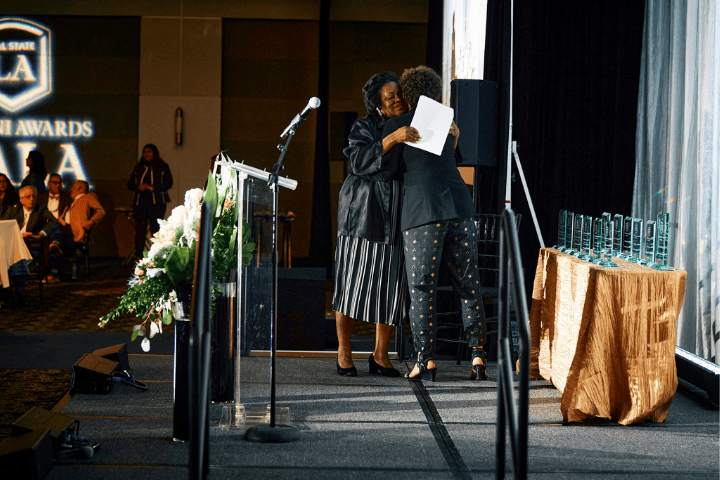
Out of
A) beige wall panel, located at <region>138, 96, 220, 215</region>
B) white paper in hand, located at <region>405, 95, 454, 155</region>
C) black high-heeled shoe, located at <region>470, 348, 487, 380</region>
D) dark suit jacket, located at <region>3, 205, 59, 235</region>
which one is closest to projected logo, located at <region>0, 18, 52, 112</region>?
beige wall panel, located at <region>138, 96, 220, 215</region>

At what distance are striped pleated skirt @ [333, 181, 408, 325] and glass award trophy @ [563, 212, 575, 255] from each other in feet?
2.66

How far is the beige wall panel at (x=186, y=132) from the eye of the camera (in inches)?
405

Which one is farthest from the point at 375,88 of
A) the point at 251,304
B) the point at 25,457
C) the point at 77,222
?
the point at 77,222

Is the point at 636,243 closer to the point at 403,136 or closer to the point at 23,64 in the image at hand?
the point at 403,136

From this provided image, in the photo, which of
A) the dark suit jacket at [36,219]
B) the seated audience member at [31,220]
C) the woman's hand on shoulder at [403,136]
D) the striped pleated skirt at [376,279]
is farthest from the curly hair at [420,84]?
the dark suit jacket at [36,219]

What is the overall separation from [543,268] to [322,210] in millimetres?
5302

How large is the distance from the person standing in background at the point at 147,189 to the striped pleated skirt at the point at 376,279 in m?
5.37

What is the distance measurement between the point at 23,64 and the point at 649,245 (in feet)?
31.2

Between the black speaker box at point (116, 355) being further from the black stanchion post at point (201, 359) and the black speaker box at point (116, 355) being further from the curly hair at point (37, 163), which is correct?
the curly hair at point (37, 163)

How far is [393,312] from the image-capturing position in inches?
147

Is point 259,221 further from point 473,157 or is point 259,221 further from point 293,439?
point 473,157

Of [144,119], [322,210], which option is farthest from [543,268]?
[144,119]

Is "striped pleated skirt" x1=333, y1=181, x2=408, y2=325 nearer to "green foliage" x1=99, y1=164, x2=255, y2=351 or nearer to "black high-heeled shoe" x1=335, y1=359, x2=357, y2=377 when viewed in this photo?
"black high-heeled shoe" x1=335, y1=359, x2=357, y2=377

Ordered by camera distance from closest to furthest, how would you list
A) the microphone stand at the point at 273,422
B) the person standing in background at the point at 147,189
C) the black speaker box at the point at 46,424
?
1. the black speaker box at the point at 46,424
2. the microphone stand at the point at 273,422
3. the person standing in background at the point at 147,189
